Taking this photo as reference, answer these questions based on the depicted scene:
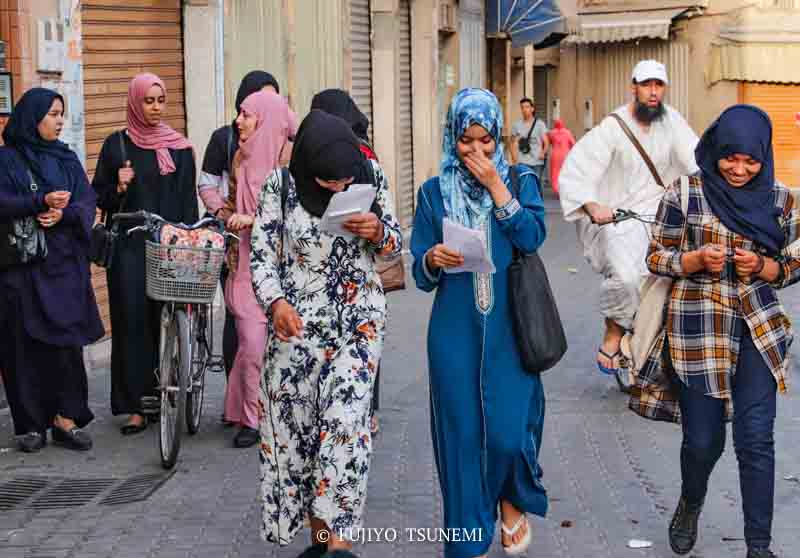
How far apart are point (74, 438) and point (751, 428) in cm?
367

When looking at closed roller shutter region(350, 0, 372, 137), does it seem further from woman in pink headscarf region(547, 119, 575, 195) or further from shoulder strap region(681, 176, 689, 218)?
shoulder strap region(681, 176, 689, 218)

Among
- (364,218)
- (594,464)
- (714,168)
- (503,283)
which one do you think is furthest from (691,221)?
(594,464)

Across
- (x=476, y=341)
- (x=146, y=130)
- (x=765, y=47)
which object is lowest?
(x=476, y=341)

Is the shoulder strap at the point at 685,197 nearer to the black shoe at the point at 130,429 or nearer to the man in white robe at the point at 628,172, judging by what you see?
the man in white robe at the point at 628,172

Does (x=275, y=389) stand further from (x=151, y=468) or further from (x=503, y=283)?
(x=151, y=468)

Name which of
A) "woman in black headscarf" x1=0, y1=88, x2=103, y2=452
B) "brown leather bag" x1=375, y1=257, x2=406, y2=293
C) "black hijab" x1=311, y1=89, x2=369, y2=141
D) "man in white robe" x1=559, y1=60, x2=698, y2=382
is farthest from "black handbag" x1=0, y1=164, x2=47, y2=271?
"man in white robe" x1=559, y1=60, x2=698, y2=382

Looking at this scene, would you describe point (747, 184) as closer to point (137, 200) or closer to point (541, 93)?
point (137, 200)

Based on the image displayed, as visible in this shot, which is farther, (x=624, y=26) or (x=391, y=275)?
(x=624, y=26)

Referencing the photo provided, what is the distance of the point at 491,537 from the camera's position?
5.44 m

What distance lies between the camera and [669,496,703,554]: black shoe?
226 inches

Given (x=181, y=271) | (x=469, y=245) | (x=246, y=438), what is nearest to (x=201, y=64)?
(x=246, y=438)

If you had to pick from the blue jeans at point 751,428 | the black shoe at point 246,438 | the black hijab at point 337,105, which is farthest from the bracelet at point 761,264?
the black shoe at point 246,438

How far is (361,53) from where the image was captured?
59.5 ft

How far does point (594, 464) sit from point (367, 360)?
224 cm
